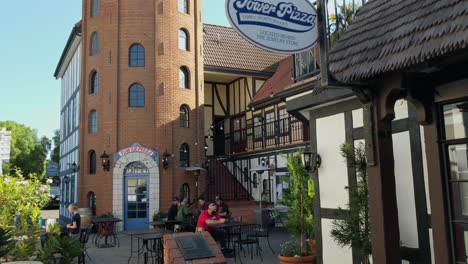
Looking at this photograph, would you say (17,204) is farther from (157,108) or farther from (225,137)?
(225,137)

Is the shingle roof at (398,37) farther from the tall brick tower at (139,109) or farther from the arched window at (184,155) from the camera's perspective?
the arched window at (184,155)

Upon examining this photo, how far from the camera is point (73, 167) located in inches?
915

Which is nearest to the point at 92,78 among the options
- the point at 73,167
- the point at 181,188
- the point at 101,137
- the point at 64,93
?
the point at 101,137

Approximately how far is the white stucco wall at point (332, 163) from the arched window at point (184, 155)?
1406 centimetres

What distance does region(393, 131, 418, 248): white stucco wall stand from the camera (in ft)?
19.3

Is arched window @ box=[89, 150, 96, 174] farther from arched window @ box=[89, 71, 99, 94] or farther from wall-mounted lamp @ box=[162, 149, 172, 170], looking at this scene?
wall-mounted lamp @ box=[162, 149, 172, 170]

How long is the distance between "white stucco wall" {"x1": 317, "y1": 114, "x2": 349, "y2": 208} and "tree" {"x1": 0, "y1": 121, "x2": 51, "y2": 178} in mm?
58317

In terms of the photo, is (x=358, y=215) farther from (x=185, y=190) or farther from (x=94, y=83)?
(x=94, y=83)

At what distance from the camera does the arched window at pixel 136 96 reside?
68.3 feet

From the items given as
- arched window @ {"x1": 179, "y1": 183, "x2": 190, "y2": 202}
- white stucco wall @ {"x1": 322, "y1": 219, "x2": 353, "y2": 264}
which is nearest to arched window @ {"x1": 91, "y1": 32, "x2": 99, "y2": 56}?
arched window @ {"x1": 179, "y1": 183, "x2": 190, "y2": 202}

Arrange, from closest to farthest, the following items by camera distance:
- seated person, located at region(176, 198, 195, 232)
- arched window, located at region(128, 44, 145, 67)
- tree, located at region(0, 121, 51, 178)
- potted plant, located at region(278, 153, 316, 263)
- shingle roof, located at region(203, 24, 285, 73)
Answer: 1. potted plant, located at region(278, 153, 316, 263)
2. seated person, located at region(176, 198, 195, 232)
3. arched window, located at region(128, 44, 145, 67)
4. shingle roof, located at region(203, 24, 285, 73)
5. tree, located at region(0, 121, 51, 178)

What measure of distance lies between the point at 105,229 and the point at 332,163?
35.1 feet

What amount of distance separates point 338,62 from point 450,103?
126cm

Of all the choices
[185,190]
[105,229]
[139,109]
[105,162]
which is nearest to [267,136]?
[185,190]
